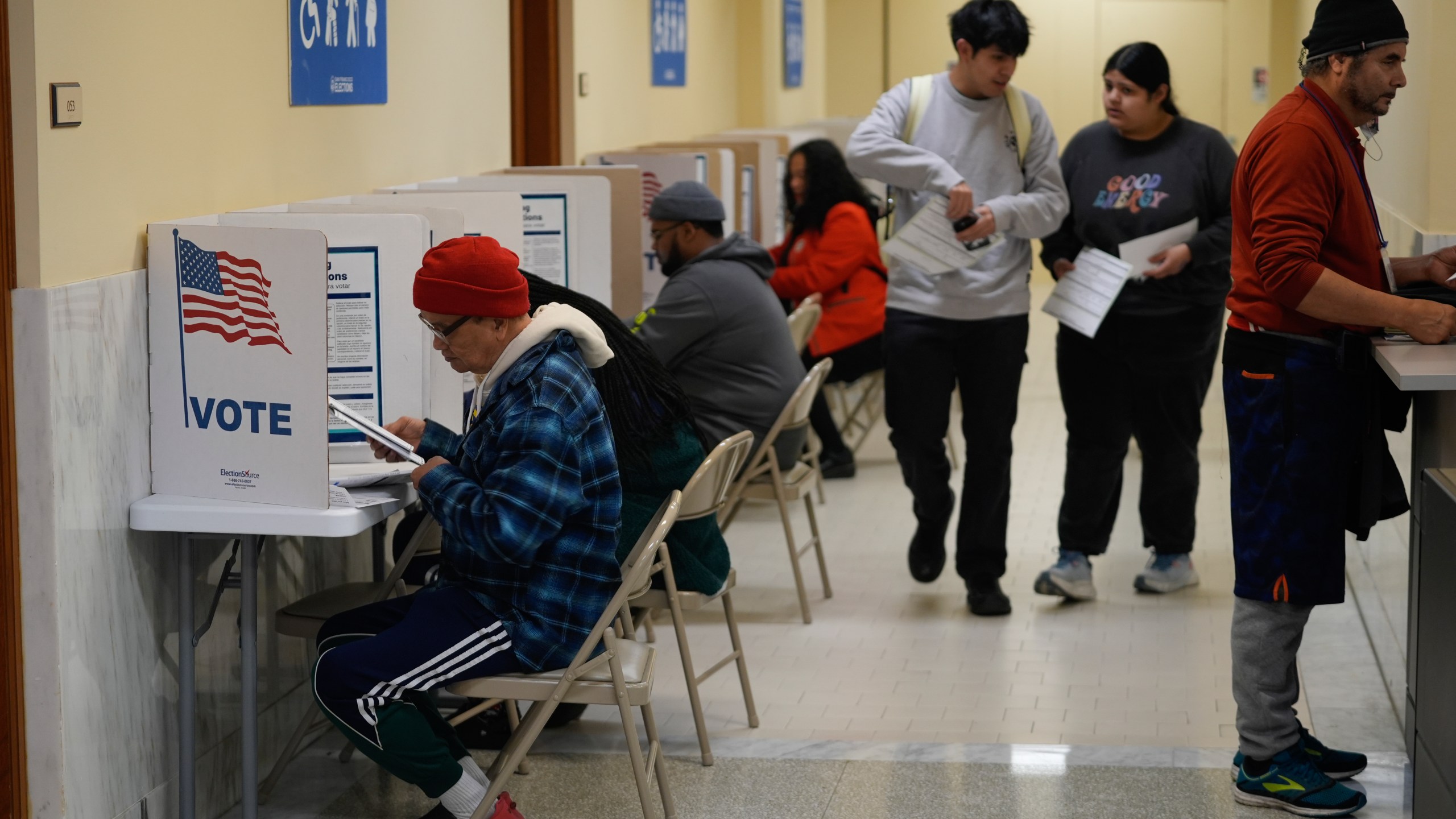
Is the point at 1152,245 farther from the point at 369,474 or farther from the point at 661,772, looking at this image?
Result: the point at 369,474

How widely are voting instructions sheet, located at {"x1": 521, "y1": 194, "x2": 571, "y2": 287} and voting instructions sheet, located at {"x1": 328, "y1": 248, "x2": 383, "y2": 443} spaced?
120cm

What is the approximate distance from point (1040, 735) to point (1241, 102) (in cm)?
1049

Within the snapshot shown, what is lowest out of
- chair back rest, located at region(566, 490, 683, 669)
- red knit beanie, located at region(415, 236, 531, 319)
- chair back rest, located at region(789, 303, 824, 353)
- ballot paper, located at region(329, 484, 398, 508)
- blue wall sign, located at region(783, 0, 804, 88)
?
chair back rest, located at region(566, 490, 683, 669)

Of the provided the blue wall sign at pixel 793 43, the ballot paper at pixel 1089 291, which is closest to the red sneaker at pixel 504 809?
the ballot paper at pixel 1089 291

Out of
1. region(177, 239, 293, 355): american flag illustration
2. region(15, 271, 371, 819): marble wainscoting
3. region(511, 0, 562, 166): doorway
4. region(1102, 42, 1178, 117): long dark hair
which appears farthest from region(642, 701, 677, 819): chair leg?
region(511, 0, 562, 166): doorway

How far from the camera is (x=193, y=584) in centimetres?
302

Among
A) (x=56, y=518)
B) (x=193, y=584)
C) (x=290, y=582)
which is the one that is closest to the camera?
(x=56, y=518)

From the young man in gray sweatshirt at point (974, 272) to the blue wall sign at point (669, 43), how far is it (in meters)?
2.72

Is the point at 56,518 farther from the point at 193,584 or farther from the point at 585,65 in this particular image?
the point at 585,65

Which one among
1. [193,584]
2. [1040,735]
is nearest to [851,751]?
[1040,735]

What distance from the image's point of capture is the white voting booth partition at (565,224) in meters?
4.44

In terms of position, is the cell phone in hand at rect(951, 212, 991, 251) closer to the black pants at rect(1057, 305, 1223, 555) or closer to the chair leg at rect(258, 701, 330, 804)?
the black pants at rect(1057, 305, 1223, 555)

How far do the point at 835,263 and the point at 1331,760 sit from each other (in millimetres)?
3500

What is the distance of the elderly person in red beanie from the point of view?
2783mm
